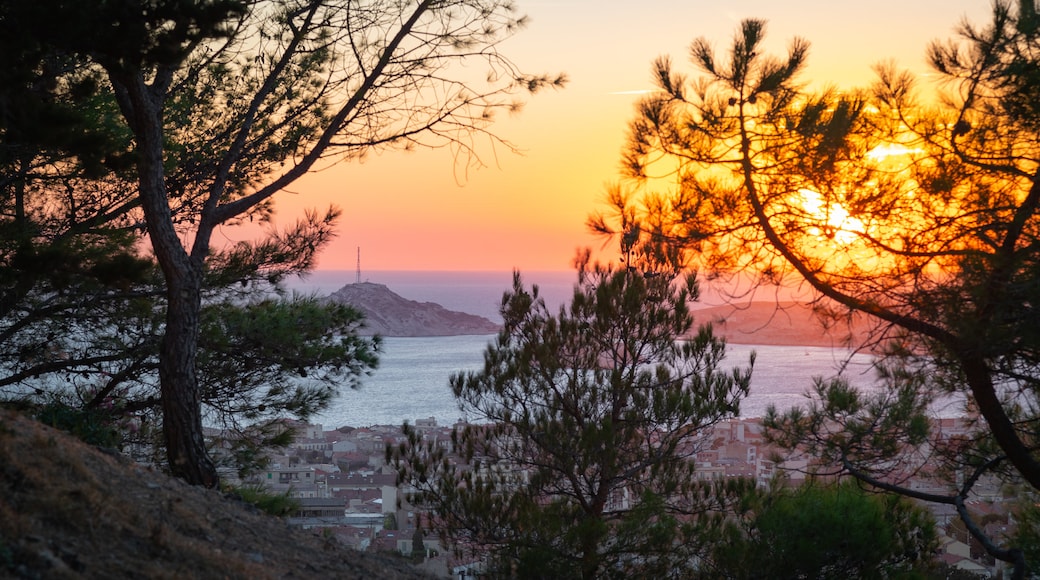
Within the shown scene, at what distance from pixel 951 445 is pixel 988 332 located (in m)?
2.36

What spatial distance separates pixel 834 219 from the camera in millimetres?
5105

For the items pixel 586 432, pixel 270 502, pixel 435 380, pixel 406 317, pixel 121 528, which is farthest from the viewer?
pixel 435 380

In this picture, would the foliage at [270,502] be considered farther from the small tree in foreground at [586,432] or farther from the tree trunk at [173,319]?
the small tree in foreground at [586,432]

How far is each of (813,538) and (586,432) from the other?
2123 mm

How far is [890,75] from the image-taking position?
16.9 ft

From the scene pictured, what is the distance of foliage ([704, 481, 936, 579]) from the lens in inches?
287

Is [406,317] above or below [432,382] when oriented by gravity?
above

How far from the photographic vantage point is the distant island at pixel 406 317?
1669cm

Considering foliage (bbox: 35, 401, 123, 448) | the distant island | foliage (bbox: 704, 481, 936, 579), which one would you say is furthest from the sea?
foliage (bbox: 35, 401, 123, 448)

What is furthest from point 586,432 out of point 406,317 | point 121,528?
point 406,317

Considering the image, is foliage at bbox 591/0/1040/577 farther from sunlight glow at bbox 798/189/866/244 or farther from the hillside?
the hillside

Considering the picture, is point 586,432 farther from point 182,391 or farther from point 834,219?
point 182,391

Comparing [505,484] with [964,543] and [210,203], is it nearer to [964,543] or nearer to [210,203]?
[210,203]

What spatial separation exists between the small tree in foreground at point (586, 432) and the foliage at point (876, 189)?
1.85 meters
